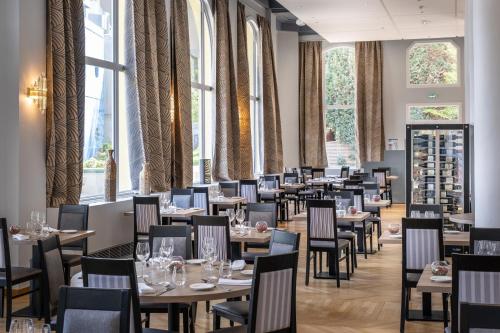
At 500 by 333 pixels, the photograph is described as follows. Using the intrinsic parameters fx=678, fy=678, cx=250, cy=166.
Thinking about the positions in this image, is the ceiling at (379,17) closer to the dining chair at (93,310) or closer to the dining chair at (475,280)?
the dining chair at (475,280)

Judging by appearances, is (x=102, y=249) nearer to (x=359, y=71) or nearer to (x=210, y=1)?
(x=210, y=1)

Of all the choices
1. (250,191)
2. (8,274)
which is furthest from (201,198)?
(8,274)

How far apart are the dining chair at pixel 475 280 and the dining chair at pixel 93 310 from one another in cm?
216

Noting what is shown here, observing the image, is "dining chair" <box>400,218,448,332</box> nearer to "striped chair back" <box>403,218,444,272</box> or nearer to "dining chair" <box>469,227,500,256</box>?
"striped chair back" <box>403,218,444,272</box>

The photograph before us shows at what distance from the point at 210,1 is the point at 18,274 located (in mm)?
9288

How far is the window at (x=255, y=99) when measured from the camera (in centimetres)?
1798

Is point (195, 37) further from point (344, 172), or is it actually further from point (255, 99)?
point (344, 172)

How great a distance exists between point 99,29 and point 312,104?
36.6 ft

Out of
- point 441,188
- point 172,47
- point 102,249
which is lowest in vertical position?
point 102,249

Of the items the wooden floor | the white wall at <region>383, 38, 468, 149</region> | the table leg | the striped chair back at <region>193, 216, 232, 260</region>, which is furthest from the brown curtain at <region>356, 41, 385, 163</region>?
the table leg

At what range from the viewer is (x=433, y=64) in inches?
786

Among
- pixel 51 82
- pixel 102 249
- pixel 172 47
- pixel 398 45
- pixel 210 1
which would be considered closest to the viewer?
pixel 51 82

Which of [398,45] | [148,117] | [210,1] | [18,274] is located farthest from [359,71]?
[18,274]

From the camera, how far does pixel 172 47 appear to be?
1214 cm
